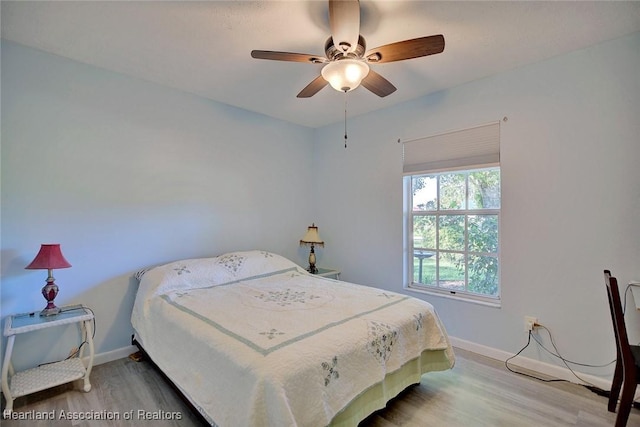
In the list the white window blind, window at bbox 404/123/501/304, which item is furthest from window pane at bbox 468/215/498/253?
the white window blind

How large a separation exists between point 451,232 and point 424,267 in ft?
1.59

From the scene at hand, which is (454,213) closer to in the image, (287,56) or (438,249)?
(438,249)

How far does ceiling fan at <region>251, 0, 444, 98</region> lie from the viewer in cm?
157

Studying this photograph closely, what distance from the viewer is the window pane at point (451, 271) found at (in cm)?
300

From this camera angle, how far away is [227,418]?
1396mm

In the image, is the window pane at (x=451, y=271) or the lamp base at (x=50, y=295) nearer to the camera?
the lamp base at (x=50, y=295)

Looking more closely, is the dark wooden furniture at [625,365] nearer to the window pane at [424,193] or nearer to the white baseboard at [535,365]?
the white baseboard at [535,365]

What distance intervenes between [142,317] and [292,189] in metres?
2.28

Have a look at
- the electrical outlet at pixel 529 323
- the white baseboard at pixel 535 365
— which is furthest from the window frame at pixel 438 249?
the white baseboard at pixel 535 365

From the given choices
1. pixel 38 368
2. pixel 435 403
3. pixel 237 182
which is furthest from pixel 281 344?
pixel 237 182

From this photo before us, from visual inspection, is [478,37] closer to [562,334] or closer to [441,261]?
[441,261]

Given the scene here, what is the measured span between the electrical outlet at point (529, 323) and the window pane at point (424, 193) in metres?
1.26

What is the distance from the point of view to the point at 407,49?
68.3 inches

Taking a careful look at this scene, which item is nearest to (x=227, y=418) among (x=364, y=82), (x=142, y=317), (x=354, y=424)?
(x=354, y=424)
